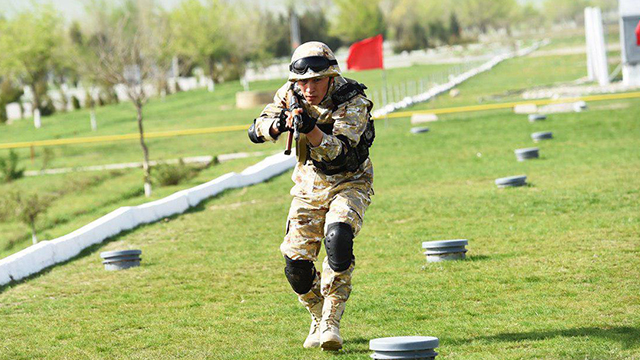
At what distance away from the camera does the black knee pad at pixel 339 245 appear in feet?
21.1

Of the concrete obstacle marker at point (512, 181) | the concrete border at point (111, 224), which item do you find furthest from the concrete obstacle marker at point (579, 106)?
the concrete obstacle marker at point (512, 181)

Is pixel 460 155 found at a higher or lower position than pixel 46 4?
lower

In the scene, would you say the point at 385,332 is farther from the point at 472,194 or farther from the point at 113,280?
the point at 472,194

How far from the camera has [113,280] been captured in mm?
10477

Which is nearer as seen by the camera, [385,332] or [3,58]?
[385,332]

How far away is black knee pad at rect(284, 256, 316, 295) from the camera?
266 inches

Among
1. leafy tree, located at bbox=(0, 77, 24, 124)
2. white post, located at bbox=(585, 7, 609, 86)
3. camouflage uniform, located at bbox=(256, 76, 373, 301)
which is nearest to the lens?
camouflage uniform, located at bbox=(256, 76, 373, 301)

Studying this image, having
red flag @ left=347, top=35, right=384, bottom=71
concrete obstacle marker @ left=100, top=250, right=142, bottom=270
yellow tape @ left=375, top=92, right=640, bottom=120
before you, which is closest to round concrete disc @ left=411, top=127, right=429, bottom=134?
red flag @ left=347, top=35, right=384, bottom=71

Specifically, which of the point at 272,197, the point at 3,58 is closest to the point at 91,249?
the point at 272,197

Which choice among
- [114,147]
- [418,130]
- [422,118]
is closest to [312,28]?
[114,147]

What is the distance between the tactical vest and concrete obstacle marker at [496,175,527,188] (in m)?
9.11

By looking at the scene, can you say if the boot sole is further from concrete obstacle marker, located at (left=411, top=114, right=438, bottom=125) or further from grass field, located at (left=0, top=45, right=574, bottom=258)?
concrete obstacle marker, located at (left=411, top=114, right=438, bottom=125)

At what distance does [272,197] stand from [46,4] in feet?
204

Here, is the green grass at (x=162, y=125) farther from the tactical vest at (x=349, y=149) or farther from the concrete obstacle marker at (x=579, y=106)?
the tactical vest at (x=349, y=149)
